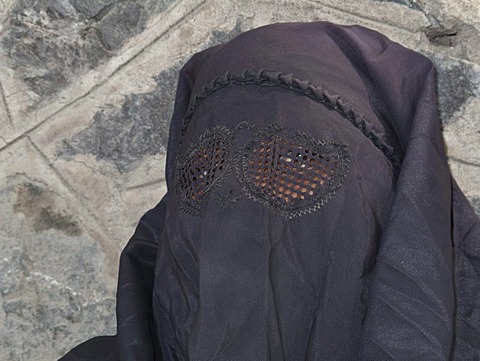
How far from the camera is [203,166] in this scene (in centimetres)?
119

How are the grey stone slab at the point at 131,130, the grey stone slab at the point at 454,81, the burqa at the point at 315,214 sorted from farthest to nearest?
the grey stone slab at the point at 131,130 < the grey stone slab at the point at 454,81 < the burqa at the point at 315,214

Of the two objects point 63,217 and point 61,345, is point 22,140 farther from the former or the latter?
point 61,345

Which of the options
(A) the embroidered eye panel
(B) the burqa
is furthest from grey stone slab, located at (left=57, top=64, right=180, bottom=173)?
(A) the embroidered eye panel

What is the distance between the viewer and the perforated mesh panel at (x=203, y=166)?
1171 millimetres

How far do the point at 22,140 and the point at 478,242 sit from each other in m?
0.93

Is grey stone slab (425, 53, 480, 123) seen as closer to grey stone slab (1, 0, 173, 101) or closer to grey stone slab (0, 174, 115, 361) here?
grey stone slab (1, 0, 173, 101)

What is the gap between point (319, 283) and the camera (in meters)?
1.15

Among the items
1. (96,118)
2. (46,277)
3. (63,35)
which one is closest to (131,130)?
(96,118)

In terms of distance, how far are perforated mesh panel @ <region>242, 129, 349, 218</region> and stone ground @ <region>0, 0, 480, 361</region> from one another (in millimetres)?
513

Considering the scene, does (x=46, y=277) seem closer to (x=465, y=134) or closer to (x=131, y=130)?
(x=131, y=130)

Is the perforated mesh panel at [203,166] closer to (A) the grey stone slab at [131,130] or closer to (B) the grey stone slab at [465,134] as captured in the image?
(A) the grey stone slab at [131,130]

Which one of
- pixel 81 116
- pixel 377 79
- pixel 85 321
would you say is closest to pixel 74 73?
pixel 81 116

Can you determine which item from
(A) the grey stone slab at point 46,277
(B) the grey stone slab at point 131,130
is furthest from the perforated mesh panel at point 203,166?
(A) the grey stone slab at point 46,277

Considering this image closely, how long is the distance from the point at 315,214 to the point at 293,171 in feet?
0.23
